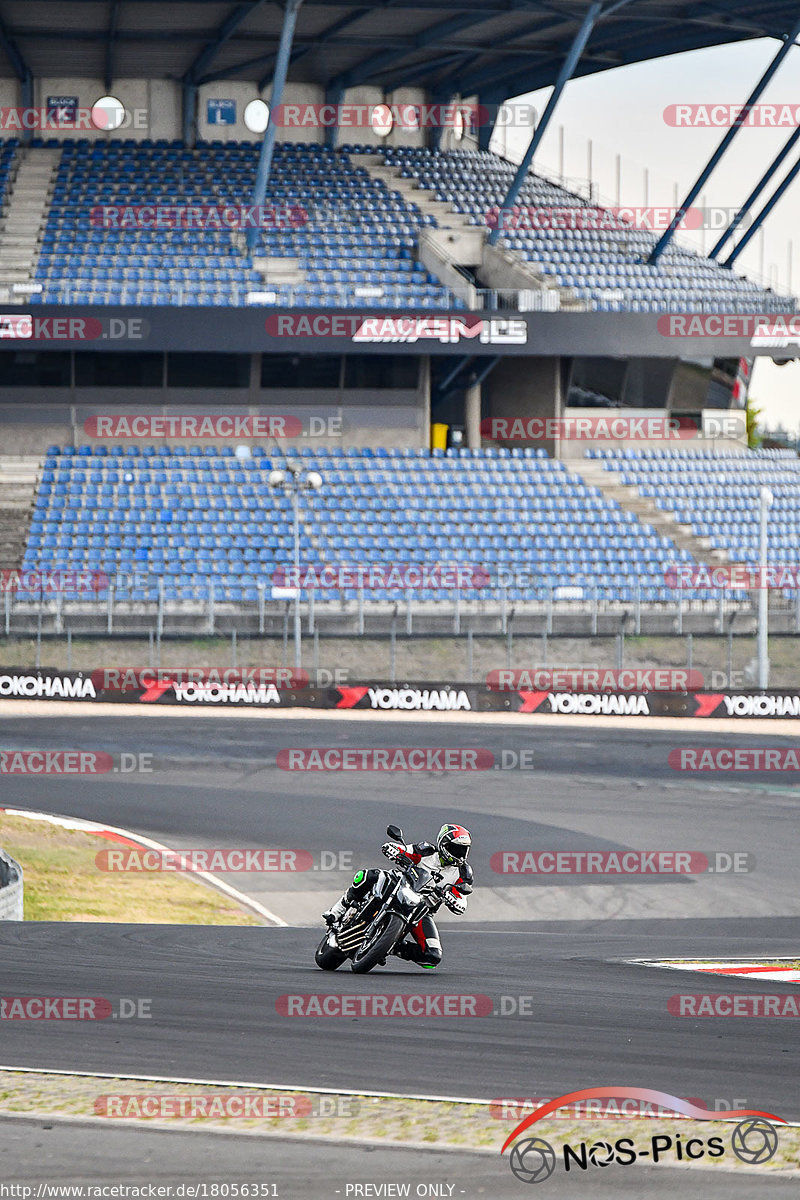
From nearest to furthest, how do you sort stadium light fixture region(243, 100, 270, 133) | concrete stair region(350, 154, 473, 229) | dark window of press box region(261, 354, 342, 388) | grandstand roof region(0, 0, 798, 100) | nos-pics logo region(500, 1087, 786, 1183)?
1. nos-pics logo region(500, 1087, 786, 1183)
2. grandstand roof region(0, 0, 798, 100)
3. dark window of press box region(261, 354, 342, 388)
4. concrete stair region(350, 154, 473, 229)
5. stadium light fixture region(243, 100, 270, 133)

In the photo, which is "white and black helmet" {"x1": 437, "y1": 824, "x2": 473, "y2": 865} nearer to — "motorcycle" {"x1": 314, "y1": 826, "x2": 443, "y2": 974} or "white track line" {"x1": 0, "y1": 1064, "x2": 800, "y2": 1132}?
"motorcycle" {"x1": 314, "y1": 826, "x2": 443, "y2": 974}

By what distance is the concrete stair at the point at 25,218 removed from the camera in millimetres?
36531

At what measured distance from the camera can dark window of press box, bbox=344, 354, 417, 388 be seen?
38.8 metres

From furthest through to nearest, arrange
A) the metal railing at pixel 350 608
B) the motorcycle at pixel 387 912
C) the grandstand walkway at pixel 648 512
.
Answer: the grandstand walkway at pixel 648 512 < the metal railing at pixel 350 608 < the motorcycle at pixel 387 912

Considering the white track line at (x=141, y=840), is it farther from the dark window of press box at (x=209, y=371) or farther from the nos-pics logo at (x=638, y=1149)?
the dark window of press box at (x=209, y=371)

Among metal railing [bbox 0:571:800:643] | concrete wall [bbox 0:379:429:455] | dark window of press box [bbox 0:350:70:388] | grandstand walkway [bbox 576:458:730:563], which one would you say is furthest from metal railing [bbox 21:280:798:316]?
metal railing [bbox 0:571:800:643]

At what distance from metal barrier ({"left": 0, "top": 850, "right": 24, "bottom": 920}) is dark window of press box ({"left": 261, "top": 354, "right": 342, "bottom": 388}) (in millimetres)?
25974

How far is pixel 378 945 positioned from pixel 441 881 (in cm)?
62

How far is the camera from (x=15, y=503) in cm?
3397

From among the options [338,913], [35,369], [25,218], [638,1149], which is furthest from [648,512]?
[638,1149]

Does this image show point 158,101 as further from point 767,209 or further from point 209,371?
point 767,209

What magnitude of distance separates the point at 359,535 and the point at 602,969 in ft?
74.7

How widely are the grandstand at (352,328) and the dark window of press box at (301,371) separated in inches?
3.4

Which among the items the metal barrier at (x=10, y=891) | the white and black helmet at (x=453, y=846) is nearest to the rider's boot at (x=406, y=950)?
the white and black helmet at (x=453, y=846)
